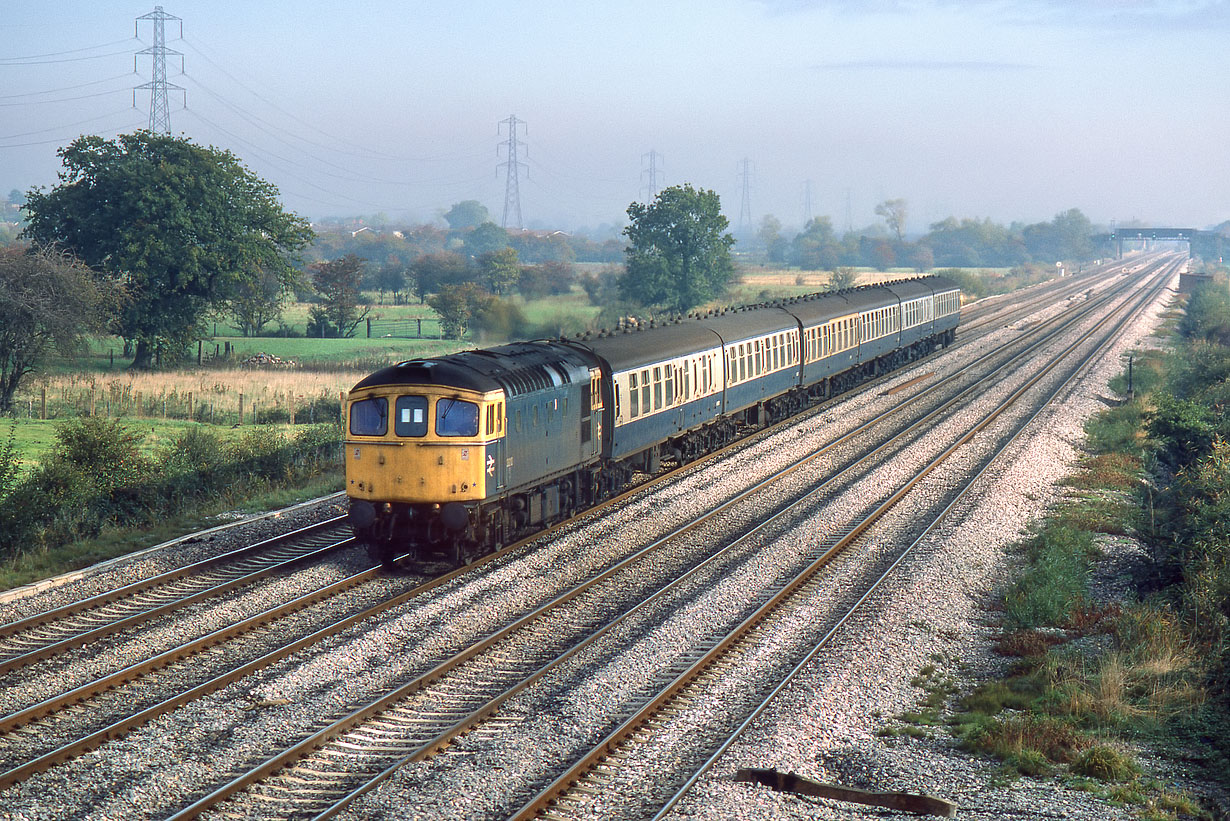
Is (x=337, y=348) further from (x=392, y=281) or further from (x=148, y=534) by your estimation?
(x=392, y=281)

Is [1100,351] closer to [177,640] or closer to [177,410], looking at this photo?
[177,410]

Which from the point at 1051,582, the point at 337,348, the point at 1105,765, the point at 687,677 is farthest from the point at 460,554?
the point at 337,348

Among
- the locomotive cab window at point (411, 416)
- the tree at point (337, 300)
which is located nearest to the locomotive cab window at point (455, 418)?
the locomotive cab window at point (411, 416)

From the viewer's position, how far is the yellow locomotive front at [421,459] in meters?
17.3

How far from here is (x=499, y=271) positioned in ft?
283

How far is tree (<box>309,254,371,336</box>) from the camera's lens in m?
72.1

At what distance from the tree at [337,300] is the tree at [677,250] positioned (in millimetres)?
17835

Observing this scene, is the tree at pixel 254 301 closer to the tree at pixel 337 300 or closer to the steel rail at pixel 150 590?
the tree at pixel 337 300

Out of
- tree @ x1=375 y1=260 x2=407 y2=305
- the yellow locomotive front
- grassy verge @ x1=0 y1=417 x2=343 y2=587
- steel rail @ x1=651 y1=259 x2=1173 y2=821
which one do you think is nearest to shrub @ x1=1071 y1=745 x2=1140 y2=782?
steel rail @ x1=651 y1=259 x2=1173 y2=821

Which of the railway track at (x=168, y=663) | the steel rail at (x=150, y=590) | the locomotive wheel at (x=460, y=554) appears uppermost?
the locomotive wheel at (x=460, y=554)

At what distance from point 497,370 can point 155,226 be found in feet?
118

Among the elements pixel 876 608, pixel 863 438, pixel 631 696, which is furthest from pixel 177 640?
pixel 863 438

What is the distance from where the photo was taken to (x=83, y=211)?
163 feet

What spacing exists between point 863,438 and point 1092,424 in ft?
27.2
